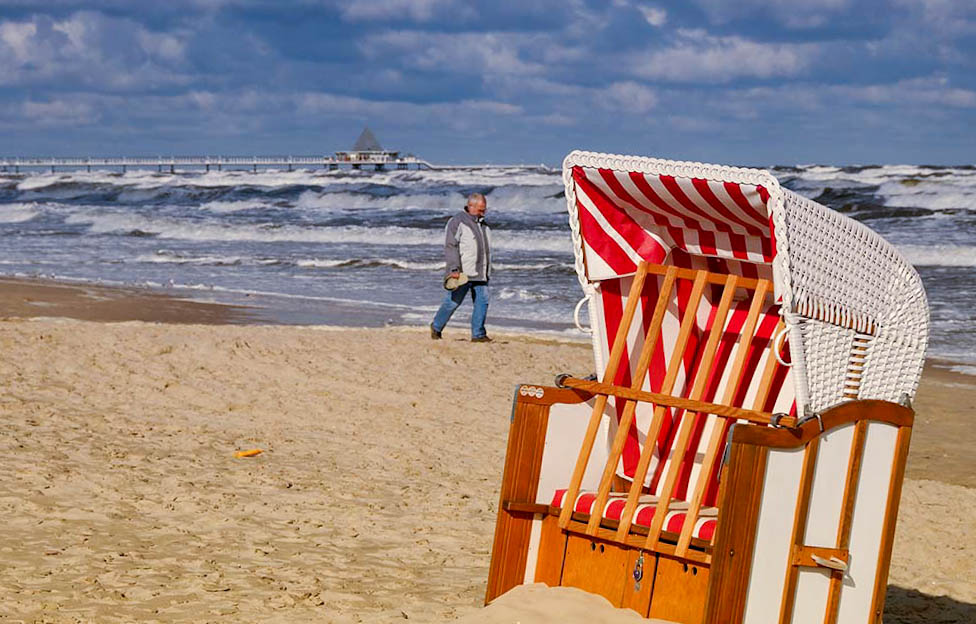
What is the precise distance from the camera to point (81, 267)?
22.6 meters

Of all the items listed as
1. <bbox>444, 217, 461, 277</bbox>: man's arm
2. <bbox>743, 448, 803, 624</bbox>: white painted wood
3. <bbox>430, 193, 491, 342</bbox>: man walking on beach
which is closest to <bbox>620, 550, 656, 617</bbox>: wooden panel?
<bbox>743, 448, 803, 624</bbox>: white painted wood

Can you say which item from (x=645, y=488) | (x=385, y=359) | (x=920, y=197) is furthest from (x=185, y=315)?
(x=920, y=197)

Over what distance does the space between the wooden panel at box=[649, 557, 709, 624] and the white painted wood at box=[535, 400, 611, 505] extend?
53cm

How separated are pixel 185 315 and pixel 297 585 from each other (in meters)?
10.8

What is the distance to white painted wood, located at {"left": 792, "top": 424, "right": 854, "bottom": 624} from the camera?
3777mm

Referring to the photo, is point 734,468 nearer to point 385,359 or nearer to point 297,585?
point 297,585

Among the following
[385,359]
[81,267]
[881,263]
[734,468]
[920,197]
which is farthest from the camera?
[920,197]

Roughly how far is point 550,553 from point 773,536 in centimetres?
88

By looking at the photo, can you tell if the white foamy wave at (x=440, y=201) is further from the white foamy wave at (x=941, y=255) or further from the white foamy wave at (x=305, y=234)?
the white foamy wave at (x=941, y=255)

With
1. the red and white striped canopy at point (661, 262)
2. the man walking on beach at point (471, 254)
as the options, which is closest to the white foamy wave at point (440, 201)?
the man walking on beach at point (471, 254)

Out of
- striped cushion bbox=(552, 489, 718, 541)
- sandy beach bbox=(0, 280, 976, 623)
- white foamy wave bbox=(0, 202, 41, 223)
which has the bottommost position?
sandy beach bbox=(0, 280, 976, 623)

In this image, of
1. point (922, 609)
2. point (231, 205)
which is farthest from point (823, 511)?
point (231, 205)

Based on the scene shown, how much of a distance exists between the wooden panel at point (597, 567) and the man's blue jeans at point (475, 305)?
25.4 ft

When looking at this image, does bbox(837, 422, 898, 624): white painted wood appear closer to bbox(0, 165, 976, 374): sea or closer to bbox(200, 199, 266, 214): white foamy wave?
bbox(0, 165, 976, 374): sea
